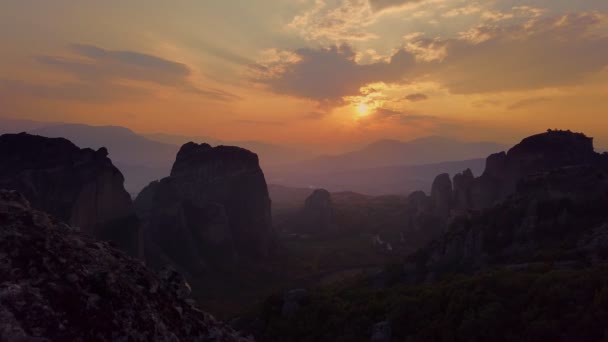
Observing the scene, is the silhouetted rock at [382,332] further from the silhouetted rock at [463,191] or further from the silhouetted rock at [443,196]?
the silhouetted rock at [443,196]

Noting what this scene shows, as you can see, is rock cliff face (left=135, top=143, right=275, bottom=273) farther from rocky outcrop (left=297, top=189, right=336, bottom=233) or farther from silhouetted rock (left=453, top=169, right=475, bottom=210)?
silhouetted rock (left=453, top=169, right=475, bottom=210)

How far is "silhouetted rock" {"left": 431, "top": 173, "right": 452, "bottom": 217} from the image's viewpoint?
5037 inches

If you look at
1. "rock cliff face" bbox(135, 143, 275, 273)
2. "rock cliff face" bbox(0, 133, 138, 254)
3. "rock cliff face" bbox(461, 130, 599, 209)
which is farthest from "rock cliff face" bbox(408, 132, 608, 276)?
"rock cliff face" bbox(0, 133, 138, 254)

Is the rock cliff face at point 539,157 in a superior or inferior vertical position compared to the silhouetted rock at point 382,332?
superior

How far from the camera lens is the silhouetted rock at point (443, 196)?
420 feet

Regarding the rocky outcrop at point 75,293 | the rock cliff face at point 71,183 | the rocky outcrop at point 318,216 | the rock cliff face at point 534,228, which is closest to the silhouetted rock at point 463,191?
the rocky outcrop at point 318,216

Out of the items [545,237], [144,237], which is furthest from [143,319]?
[144,237]

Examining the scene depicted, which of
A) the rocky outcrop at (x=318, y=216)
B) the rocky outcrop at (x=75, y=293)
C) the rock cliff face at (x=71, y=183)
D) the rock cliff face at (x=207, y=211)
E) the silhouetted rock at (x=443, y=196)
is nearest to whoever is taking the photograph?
the rocky outcrop at (x=75, y=293)

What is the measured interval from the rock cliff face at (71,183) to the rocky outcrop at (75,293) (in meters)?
56.1

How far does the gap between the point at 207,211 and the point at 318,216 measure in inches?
2429

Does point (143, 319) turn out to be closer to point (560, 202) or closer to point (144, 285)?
point (144, 285)

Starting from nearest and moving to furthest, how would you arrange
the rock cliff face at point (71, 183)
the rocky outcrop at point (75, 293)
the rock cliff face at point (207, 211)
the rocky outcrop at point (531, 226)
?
the rocky outcrop at point (75, 293) < the rocky outcrop at point (531, 226) < the rock cliff face at point (71, 183) < the rock cliff face at point (207, 211)

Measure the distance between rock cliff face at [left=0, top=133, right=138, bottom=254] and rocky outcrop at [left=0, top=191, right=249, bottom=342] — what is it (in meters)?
56.1

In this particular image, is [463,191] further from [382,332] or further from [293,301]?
[382,332]
